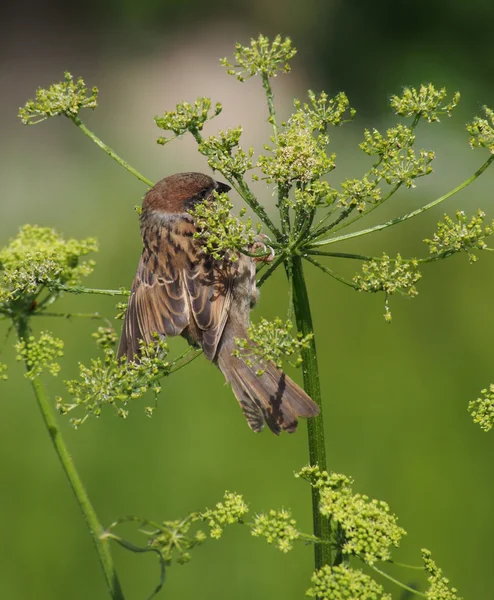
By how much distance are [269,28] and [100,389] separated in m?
11.1

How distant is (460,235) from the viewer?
75.6 inches

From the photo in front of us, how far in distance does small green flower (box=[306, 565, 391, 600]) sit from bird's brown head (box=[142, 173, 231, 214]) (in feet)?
5.99

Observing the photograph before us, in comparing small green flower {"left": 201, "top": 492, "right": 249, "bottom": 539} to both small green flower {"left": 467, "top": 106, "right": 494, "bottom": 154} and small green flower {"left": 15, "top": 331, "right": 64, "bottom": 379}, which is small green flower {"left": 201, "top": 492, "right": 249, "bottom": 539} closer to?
small green flower {"left": 15, "top": 331, "right": 64, "bottom": 379}

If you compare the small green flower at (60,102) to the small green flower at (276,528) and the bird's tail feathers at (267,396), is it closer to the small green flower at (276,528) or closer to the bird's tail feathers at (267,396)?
the bird's tail feathers at (267,396)

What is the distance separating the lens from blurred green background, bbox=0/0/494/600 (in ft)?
14.6

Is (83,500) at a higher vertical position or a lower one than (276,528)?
higher

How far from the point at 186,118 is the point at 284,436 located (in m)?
3.41

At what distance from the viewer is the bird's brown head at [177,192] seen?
3.24 m

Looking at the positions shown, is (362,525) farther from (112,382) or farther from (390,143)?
(390,143)

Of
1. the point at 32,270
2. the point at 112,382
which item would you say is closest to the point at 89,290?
the point at 32,270

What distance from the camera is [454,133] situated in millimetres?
8727

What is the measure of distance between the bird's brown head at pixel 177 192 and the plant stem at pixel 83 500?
4.00 feet

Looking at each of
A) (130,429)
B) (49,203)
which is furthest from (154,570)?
(49,203)

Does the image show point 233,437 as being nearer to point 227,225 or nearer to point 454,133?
point 227,225
